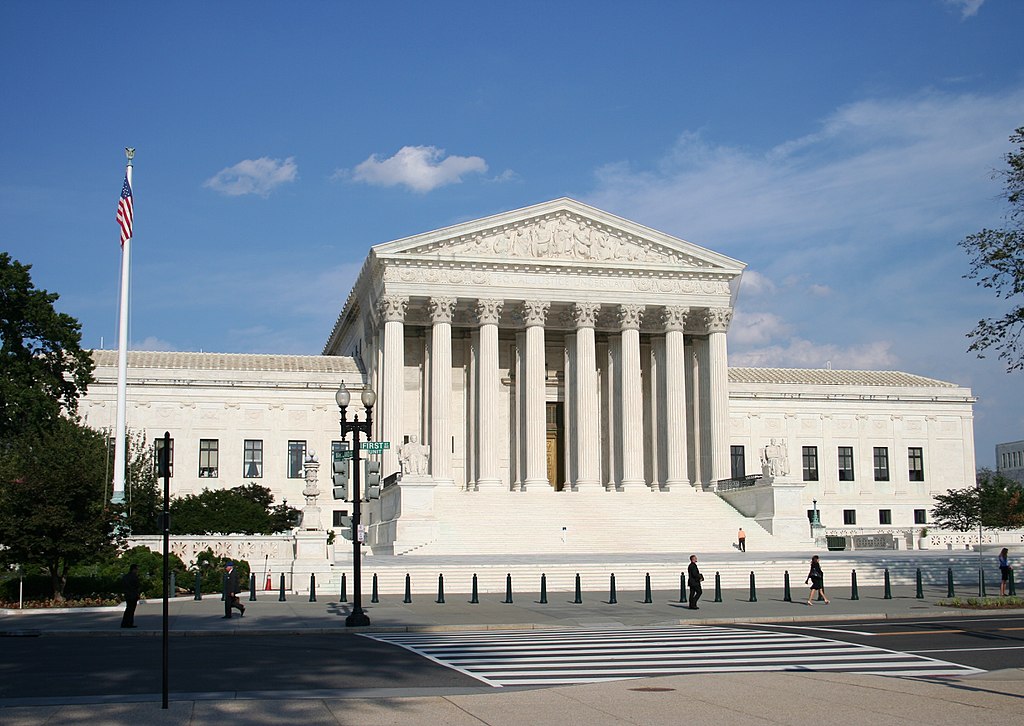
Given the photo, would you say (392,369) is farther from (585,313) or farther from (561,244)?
(561,244)

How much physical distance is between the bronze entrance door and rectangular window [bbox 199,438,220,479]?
20898 millimetres

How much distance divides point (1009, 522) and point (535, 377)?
112ft

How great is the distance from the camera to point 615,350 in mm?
68000

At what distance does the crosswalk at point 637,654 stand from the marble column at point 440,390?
3580 centimetres

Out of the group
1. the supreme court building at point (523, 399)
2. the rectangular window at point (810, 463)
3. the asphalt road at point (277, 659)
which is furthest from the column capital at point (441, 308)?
the asphalt road at point (277, 659)

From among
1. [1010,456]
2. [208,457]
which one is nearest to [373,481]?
[208,457]

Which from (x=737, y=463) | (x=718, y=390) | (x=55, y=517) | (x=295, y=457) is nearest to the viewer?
(x=55, y=517)

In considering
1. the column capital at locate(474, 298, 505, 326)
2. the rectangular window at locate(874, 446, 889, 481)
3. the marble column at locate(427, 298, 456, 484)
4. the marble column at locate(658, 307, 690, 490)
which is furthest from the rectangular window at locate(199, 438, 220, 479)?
the rectangular window at locate(874, 446, 889, 481)

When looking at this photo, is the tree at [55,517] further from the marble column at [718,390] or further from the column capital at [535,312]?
the marble column at [718,390]

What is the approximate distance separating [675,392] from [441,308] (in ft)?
48.3

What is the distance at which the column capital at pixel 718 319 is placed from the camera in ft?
219

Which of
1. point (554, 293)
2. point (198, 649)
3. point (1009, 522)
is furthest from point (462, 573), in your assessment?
point (1009, 522)

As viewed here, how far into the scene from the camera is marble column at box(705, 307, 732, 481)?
66.5m

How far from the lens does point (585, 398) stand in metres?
64.3
